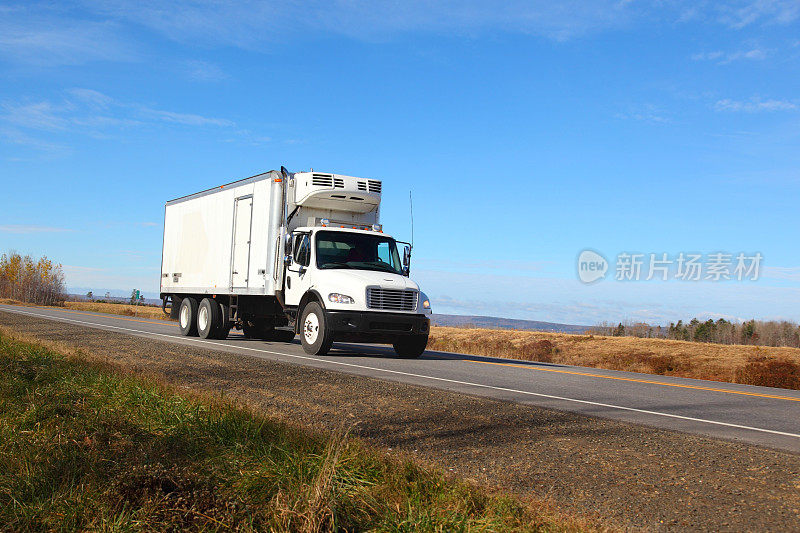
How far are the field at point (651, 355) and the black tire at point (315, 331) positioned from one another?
22.2ft

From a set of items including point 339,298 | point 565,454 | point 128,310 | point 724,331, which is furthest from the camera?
point 724,331

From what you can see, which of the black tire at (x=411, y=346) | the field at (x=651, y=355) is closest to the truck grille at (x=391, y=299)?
the black tire at (x=411, y=346)

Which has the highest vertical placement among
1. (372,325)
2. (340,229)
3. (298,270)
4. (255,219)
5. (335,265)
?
(255,219)

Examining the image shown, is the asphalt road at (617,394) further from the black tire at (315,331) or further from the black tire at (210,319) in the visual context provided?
the black tire at (210,319)

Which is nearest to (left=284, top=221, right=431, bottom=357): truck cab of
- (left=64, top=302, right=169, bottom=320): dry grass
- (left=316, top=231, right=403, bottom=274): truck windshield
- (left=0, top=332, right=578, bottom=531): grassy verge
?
(left=316, top=231, right=403, bottom=274): truck windshield

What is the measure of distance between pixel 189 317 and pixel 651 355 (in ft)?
58.3

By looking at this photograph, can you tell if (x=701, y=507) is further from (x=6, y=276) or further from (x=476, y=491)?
(x=6, y=276)

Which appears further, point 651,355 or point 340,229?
point 651,355

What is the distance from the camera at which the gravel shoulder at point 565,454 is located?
13.7 ft

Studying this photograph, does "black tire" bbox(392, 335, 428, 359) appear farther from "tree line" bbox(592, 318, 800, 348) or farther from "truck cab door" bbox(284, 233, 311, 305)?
"tree line" bbox(592, 318, 800, 348)

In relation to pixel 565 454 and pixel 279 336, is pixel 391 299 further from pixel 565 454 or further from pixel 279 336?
pixel 565 454

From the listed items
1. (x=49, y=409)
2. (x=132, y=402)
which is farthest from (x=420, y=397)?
(x=49, y=409)

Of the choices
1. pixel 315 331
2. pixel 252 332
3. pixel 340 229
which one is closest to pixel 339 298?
pixel 315 331

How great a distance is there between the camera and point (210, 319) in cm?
1914
